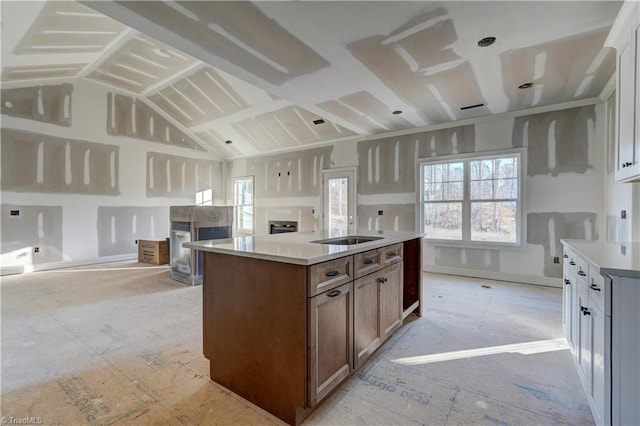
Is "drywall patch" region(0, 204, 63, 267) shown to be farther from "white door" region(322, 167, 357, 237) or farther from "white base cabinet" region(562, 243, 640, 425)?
"white base cabinet" region(562, 243, 640, 425)

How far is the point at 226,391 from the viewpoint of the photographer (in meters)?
1.83

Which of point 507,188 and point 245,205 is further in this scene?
point 245,205

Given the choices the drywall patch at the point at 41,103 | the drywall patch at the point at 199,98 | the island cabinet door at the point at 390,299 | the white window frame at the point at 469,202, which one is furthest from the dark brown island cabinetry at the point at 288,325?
the drywall patch at the point at 41,103

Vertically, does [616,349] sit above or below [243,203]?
below

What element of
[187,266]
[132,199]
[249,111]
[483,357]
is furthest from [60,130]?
[483,357]

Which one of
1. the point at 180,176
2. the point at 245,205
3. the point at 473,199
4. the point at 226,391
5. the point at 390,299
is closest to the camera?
the point at 226,391

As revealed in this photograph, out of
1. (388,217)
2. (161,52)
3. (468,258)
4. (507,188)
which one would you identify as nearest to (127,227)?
(161,52)

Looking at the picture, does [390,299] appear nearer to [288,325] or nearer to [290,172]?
[288,325]

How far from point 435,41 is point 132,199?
704 cm

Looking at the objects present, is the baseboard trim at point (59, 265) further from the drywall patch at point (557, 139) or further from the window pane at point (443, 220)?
the drywall patch at point (557, 139)

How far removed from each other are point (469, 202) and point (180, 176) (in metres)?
7.02

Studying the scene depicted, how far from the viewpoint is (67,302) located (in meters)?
3.61

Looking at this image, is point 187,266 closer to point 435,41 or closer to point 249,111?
point 249,111

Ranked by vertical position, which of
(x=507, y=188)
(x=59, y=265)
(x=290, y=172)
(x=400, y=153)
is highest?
(x=400, y=153)
